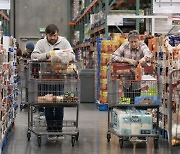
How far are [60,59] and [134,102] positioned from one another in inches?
51.2

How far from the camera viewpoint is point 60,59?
771cm

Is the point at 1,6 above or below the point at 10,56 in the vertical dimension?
above

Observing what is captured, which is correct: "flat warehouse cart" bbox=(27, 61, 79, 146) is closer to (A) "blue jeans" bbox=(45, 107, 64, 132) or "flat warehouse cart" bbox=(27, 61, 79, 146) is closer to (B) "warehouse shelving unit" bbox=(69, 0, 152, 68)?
(A) "blue jeans" bbox=(45, 107, 64, 132)

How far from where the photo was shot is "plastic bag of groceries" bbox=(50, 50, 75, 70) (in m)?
7.71

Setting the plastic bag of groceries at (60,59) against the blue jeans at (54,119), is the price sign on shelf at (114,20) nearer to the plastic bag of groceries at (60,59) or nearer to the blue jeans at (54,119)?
the blue jeans at (54,119)

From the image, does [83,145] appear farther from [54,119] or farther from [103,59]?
[103,59]

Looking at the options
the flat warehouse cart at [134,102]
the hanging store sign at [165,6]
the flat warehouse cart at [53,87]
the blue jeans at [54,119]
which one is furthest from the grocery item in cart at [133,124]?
the hanging store sign at [165,6]

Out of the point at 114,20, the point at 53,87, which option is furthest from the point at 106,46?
the point at 53,87

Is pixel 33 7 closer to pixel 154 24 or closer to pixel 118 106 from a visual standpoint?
pixel 154 24

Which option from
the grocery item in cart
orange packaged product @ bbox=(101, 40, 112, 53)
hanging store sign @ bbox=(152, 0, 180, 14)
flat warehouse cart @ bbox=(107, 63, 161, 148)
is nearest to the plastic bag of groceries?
flat warehouse cart @ bbox=(107, 63, 161, 148)

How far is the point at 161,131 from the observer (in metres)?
8.60

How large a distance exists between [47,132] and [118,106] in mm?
1144

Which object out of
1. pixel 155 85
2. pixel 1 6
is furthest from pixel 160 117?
pixel 1 6

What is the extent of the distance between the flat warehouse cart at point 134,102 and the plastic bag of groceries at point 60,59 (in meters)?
0.72
